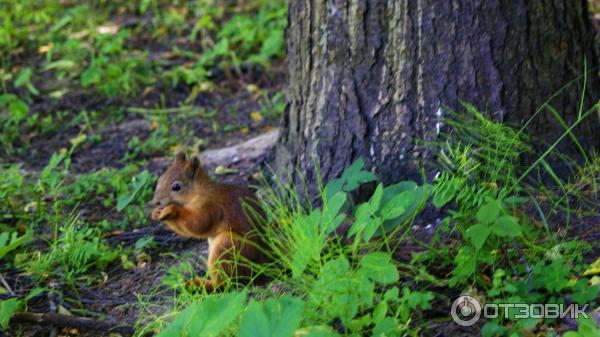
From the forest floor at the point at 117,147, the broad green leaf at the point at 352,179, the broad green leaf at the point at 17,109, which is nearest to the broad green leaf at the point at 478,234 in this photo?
the forest floor at the point at 117,147

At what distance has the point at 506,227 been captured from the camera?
2.75 metres

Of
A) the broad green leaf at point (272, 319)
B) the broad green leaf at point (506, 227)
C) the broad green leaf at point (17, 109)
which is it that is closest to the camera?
the broad green leaf at point (272, 319)

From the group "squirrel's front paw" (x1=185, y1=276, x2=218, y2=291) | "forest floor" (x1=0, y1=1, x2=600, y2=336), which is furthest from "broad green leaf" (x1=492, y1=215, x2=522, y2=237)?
"squirrel's front paw" (x1=185, y1=276, x2=218, y2=291)

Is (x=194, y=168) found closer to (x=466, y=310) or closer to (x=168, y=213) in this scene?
(x=168, y=213)

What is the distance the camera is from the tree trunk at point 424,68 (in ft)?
11.1

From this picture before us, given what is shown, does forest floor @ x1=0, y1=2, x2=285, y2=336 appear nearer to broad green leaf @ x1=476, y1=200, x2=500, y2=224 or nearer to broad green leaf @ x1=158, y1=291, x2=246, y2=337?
broad green leaf @ x1=158, y1=291, x2=246, y2=337

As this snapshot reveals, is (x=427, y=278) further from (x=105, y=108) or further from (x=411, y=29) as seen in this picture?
(x=105, y=108)

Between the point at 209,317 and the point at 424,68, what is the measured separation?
58.4 inches

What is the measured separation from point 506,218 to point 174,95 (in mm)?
3682

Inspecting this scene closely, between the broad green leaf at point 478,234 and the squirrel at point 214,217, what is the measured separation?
2.72 feet

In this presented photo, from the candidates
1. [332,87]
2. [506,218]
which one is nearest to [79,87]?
[332,87]

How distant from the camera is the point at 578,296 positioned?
2.74 meters

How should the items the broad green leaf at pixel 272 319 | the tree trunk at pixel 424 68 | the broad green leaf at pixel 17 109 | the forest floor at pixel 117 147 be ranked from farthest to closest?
1. the broad green leaf at pixel 17 109
2. the forest floor at pixel 117 147
3. the tree trunk at pixel 424 68
4. the broad green leaf at pixel 272 319

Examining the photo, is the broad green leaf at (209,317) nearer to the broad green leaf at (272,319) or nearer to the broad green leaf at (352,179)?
the broad green leaf at (272,319)
